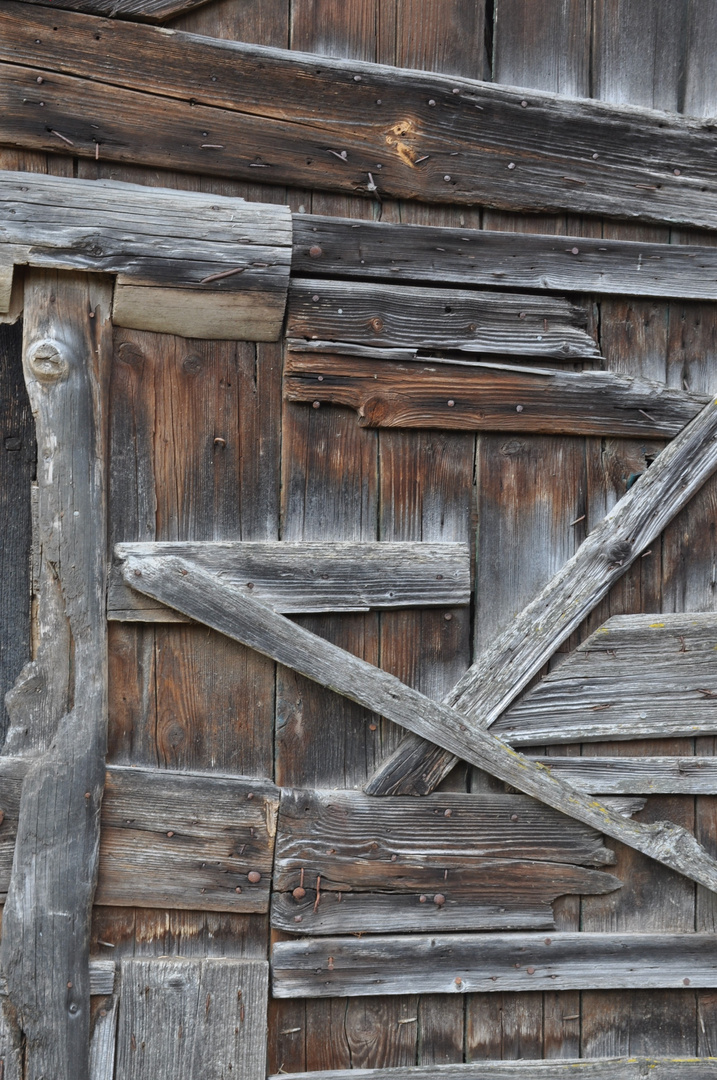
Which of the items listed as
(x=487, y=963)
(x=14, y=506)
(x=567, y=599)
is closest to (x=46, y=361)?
(x=14, y=506)

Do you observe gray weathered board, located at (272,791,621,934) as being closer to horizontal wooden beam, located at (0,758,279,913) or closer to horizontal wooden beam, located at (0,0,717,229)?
horizontal wooden beam, located at (0,758,279,913)

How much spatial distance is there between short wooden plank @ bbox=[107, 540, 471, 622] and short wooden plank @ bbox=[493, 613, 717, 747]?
1.34 feet

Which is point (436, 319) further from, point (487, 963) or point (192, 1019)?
point (192, 1019)

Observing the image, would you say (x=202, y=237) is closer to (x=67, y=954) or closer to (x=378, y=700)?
(x=378, y=700)

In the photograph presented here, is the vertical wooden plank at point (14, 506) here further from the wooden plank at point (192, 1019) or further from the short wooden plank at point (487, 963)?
the short wooden plank at point (487, 963)

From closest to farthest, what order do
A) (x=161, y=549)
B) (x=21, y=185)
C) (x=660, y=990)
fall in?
(x=21, y=185) → (x=161, y=549) → (x=660, y=990)

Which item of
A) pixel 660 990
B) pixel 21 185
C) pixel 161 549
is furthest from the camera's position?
pixel 660 990

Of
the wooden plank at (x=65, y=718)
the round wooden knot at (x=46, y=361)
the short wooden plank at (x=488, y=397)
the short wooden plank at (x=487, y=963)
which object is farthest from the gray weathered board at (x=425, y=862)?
the round wooden knot at (x=46, y=361)

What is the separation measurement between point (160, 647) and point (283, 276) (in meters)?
1.11

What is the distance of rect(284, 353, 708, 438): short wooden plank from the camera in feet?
7.58

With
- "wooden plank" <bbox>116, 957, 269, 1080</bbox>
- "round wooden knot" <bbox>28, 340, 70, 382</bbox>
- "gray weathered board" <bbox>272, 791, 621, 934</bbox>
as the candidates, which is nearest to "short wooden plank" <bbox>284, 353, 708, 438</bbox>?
"round wooden knot" <bbox>28, 340, 70, 382</bbox>

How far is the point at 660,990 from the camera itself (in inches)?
97.0

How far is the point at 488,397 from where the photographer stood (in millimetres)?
2391

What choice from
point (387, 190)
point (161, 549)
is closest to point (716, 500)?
point (387, 190)
